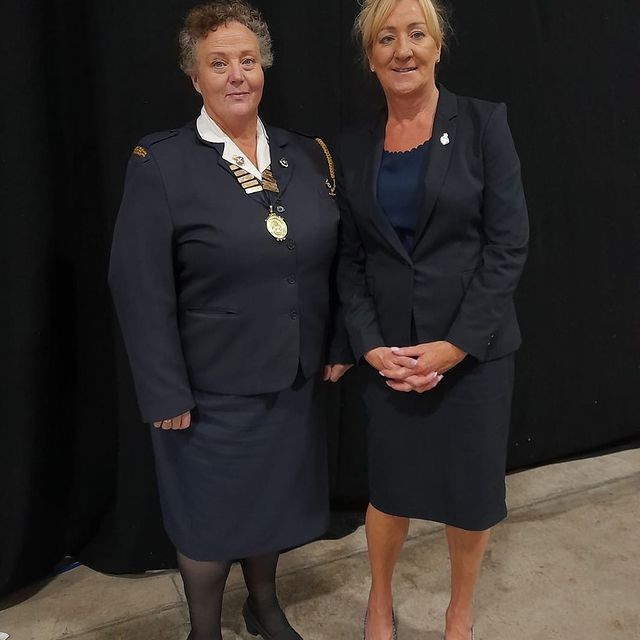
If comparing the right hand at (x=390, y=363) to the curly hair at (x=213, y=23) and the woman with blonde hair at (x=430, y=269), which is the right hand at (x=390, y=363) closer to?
the woman with blonde hair at (x=430, y=269)

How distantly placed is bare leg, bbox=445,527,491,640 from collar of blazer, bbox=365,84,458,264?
0.72 m

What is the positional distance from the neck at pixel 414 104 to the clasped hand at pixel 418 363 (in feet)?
1.64

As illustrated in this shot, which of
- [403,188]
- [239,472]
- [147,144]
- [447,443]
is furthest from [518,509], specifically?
[147,144]

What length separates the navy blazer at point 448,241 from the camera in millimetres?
1534

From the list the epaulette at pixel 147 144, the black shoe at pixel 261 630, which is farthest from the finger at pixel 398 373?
the black shoe at pixel 261 630

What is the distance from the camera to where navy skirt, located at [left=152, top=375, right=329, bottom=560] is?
5.32 ft

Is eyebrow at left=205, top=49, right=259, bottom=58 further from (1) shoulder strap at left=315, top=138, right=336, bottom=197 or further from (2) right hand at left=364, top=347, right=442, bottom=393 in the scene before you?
(2) right hand at left=364, top=347, right=442, bottom=393

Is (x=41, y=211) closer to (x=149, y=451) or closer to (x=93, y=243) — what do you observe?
(x=93, y=243)

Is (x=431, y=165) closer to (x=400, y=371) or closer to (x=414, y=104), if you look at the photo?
(x=414, y=104)

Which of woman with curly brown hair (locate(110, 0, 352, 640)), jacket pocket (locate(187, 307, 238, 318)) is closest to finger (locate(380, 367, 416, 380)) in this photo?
woman with curly brown hair (locate(110, 0, 352, 640))

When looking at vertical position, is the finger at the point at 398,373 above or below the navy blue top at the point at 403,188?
below

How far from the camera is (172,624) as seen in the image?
2094 millimetres

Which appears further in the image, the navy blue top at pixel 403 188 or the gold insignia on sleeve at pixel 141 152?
the navy blue top at pixel 403 188

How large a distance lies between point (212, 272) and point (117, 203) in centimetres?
70
